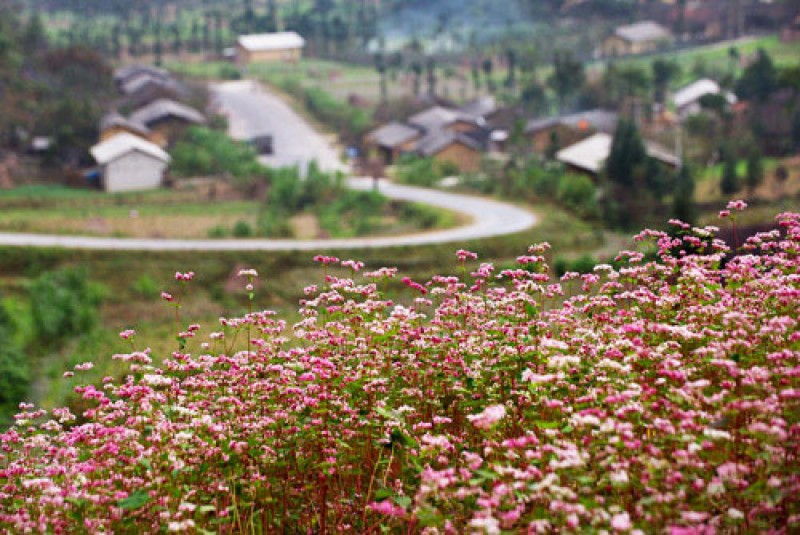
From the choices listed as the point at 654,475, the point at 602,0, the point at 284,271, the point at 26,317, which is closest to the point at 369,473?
the point at 654,475

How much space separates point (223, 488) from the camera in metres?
5.32

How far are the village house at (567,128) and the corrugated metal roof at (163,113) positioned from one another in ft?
62.9

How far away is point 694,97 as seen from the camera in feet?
201

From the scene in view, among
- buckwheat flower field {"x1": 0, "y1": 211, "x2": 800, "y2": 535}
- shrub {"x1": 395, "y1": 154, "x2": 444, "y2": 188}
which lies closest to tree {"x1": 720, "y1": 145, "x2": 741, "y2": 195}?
shrub {"x1": 395, "y1": 154, "x2": 444, "y2": 188}

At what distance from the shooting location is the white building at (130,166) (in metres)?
50.8

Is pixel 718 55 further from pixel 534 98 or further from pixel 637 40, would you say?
pixel 534 98

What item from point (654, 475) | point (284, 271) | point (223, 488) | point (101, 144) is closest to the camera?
point (654, 475)

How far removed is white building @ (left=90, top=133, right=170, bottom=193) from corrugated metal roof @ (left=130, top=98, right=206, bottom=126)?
7257mm

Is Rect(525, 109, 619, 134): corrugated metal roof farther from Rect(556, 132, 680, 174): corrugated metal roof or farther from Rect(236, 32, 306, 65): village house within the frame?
Rect(236, 32, 306, 65): village house

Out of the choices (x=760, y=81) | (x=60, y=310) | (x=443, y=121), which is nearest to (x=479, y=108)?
(x=443, y=121)

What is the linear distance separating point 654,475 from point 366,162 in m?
52.6

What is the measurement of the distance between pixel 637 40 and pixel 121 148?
A: 45.7 meters

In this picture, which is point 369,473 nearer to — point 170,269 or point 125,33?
point 170,269

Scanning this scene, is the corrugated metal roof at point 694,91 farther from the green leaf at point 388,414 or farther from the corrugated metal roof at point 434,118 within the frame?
the green leaf at point 388,414
